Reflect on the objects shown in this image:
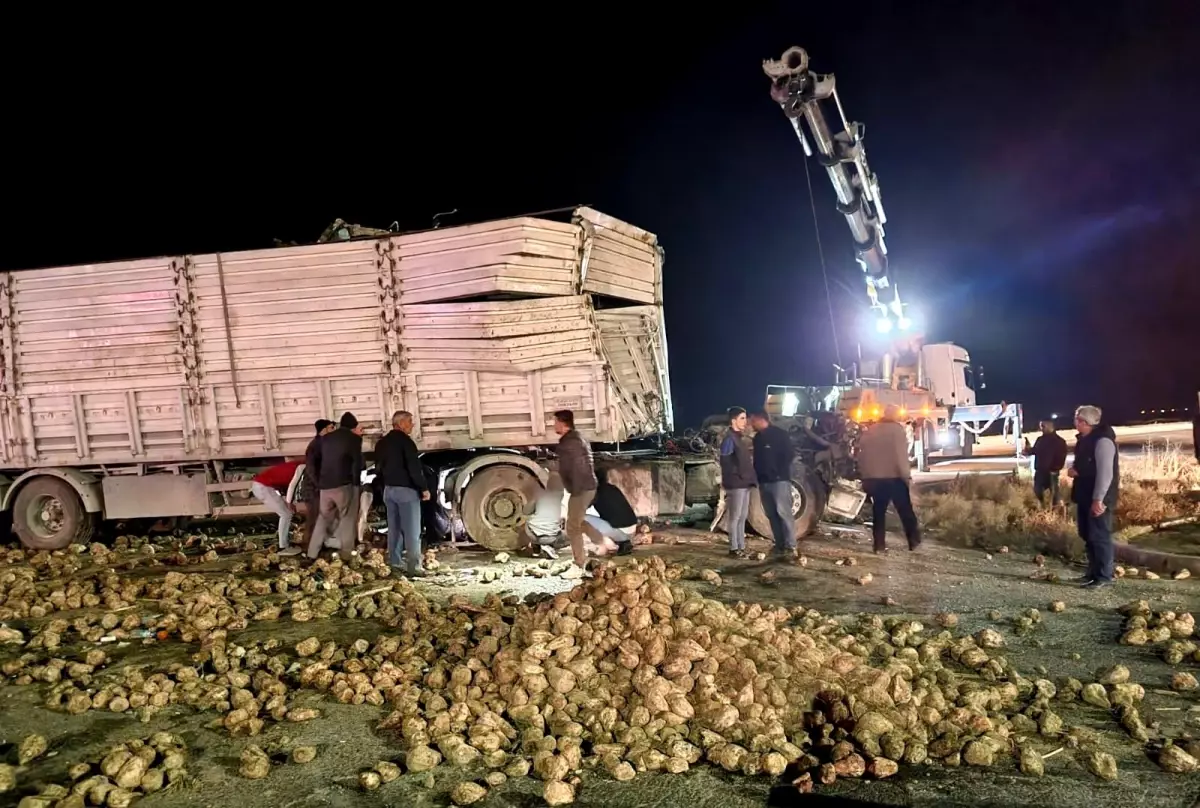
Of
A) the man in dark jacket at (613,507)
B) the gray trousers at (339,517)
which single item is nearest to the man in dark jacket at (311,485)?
the gray trousers at (339,517)

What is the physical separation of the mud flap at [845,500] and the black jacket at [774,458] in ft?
6.45

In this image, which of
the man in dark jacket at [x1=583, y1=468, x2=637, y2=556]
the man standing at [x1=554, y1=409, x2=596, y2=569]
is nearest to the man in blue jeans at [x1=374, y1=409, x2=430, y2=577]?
the man standing at [x1=554, y1=409, x2=596, y2=569]

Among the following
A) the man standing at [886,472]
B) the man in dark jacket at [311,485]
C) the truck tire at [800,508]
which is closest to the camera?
the man in dark jacket at [311,485]

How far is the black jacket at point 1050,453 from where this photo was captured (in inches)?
397

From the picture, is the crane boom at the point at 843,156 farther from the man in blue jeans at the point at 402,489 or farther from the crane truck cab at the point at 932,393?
the man in blue jeans at the point at 402,489

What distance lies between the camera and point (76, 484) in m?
9.39

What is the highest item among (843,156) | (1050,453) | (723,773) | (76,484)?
(843,156)

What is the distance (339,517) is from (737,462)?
424 cm

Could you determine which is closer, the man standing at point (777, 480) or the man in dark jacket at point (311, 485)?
the man in dark jacket at point (311, 485)

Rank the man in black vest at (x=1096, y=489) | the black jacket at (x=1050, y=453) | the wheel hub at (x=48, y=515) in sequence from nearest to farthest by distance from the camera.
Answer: the man in black vest at (x=1096, y=489) < the wheel hub at (x=48, y=515) < the black jacket at (x=1050, y=453)

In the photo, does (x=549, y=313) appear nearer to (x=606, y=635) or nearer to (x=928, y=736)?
(x=606, y=635)

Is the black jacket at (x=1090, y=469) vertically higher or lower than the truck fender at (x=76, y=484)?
lower

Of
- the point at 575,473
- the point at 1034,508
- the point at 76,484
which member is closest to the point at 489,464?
the point at 575,473

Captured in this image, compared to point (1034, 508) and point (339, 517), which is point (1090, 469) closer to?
point (1034, 508)
